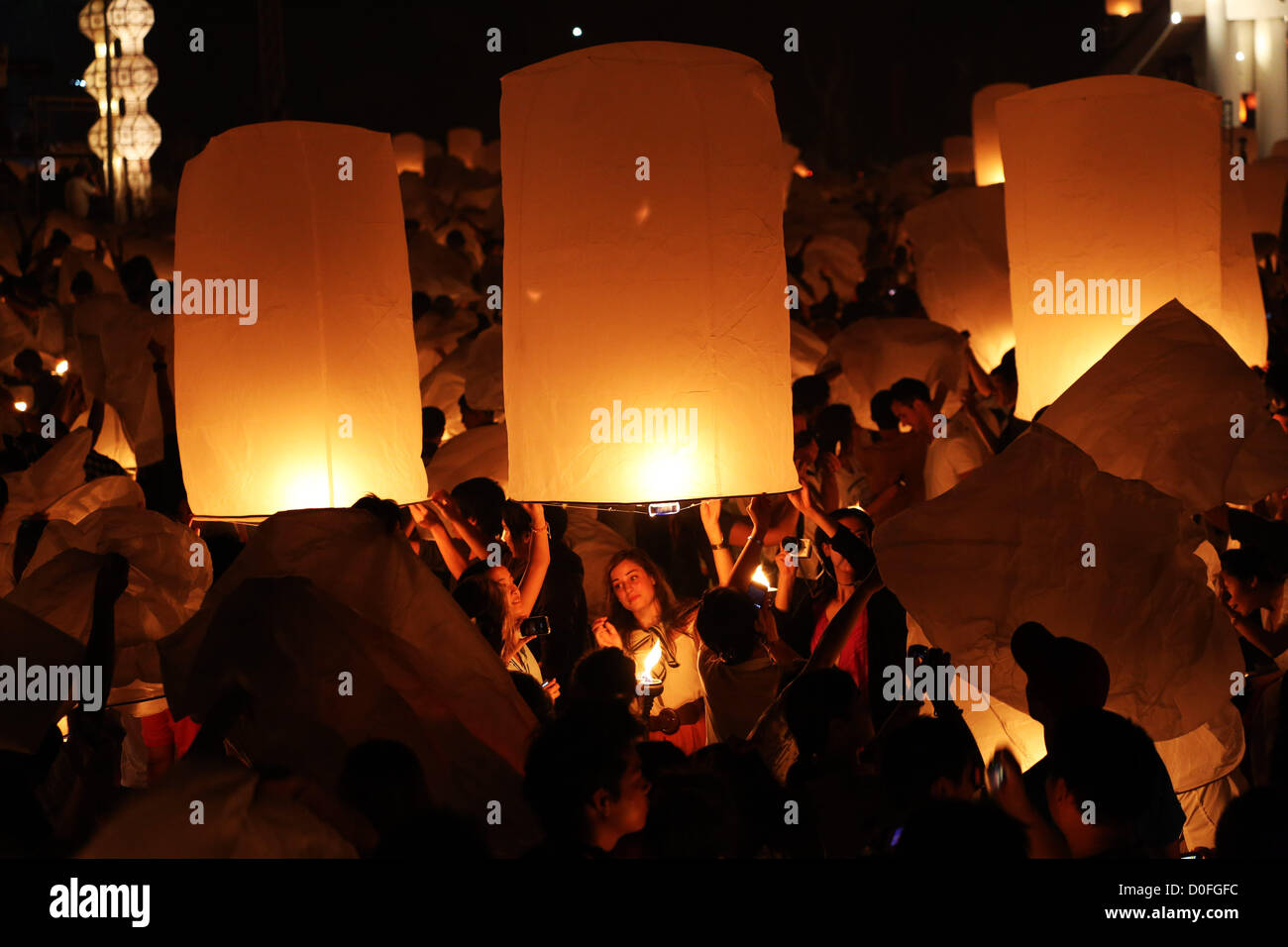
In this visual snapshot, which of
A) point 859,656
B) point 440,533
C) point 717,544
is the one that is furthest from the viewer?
point 440,533

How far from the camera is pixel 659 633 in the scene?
166 inches

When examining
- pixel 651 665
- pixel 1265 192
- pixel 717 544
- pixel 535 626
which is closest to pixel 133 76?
pixel 1265 192

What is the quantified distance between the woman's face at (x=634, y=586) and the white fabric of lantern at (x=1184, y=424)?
1.21 metres

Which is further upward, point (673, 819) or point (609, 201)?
point (609, 201)

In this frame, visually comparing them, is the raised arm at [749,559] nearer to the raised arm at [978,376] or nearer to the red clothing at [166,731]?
the red clothing at [166,731]

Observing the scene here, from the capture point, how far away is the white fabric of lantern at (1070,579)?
3.32 meters

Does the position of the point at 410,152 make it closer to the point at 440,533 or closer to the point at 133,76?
the point at 133,76

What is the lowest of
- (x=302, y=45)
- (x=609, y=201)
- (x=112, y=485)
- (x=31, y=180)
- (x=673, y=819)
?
(x=673, y=819)

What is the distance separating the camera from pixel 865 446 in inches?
250

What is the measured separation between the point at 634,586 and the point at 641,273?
0.94 meters

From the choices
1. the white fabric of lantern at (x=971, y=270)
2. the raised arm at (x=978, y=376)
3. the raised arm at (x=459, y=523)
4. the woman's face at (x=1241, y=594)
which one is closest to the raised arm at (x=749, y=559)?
the raised arm at (x=459, y=523)
